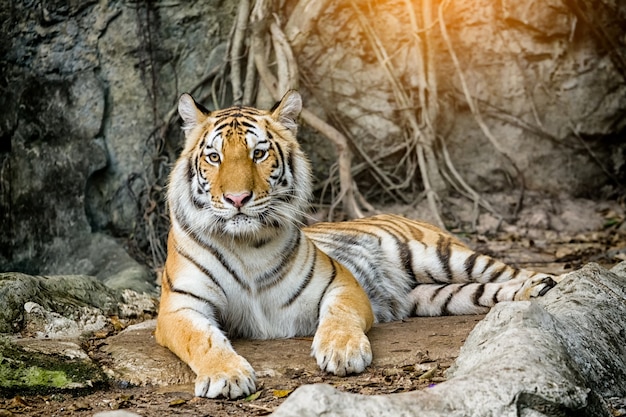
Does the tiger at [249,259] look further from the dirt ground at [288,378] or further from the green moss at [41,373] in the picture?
the green moss at [41,373]

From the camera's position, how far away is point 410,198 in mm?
7102

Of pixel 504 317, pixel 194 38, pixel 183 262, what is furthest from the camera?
pixel 194 38

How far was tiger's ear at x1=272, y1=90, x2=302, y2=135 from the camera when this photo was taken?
A: 159 inches

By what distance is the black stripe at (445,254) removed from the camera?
185 inches

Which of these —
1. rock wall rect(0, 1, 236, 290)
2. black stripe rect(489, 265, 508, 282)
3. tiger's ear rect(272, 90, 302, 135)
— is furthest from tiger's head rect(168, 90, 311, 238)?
rock wall rect(0, 1, 236, 290)

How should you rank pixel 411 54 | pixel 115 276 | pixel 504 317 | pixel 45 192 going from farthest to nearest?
pixel 411 54 → pixel 45 192 → pixel 115 276 → pixel 504 317

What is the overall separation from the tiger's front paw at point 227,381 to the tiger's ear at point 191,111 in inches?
52.3

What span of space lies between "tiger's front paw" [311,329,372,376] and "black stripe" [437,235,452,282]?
1382mm

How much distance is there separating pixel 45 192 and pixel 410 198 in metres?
2.89

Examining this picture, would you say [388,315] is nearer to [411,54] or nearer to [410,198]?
[410,198]

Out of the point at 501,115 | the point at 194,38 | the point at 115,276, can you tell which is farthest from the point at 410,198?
the point at 115,276

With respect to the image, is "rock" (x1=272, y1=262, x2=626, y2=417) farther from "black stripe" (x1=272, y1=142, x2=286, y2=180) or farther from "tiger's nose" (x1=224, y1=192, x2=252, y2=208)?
"black stripe" (x1=272, y1=142, x2=286, y2=180)

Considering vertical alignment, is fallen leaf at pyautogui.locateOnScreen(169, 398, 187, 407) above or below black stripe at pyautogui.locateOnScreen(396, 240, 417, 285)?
below

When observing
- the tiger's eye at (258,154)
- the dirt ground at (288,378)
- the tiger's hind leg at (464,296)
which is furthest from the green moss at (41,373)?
the tiger's hind leg at (464,296)
